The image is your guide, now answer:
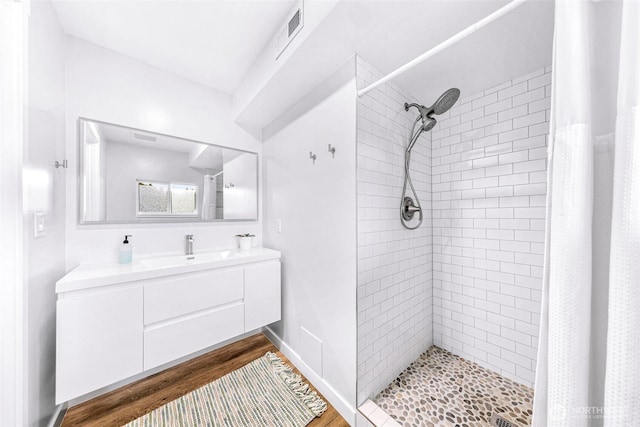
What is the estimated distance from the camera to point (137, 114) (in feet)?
5.68

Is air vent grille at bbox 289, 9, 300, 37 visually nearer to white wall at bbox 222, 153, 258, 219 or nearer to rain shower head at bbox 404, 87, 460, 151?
rain shower head at bbox 404, 87, 460, 151

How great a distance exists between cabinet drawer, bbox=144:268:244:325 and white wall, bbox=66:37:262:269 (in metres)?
0.49

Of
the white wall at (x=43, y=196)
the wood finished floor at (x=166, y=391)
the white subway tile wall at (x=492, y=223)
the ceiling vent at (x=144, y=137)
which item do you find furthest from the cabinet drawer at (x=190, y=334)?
the white subway tile wall at (x=492, y=223)

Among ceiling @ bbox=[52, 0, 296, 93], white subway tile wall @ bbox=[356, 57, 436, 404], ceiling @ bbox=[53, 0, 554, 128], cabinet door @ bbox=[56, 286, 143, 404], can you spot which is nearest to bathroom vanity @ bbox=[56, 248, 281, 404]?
cabinet door @ bbox=[56, 286, 143, 404]

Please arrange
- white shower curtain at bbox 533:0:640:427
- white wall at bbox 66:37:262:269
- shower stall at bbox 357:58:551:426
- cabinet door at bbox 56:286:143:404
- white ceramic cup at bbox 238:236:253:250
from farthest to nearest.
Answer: white ceramic cup at bbox 238:236:253:250
white wall at bbox 66:37:262:269
shower stall at bbox 357:58:551:426
cabinet door at bbox 56:286:143:404
white shower curtain at bbox 533:0:640:427

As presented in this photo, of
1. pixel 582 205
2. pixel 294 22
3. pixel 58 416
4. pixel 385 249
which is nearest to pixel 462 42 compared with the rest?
pixel 294 22

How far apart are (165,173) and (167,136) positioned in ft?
1.00

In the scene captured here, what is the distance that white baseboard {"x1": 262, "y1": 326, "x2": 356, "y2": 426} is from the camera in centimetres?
133

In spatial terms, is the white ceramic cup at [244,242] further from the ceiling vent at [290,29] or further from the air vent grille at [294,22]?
the air vent grille at [294,22]

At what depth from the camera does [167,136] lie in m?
1.84

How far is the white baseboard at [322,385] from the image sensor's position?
4.36ft

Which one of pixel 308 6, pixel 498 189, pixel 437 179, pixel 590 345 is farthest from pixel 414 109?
pixel 590 345

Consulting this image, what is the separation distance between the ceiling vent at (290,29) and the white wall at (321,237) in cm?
36

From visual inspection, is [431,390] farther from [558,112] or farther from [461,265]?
[558,112]
